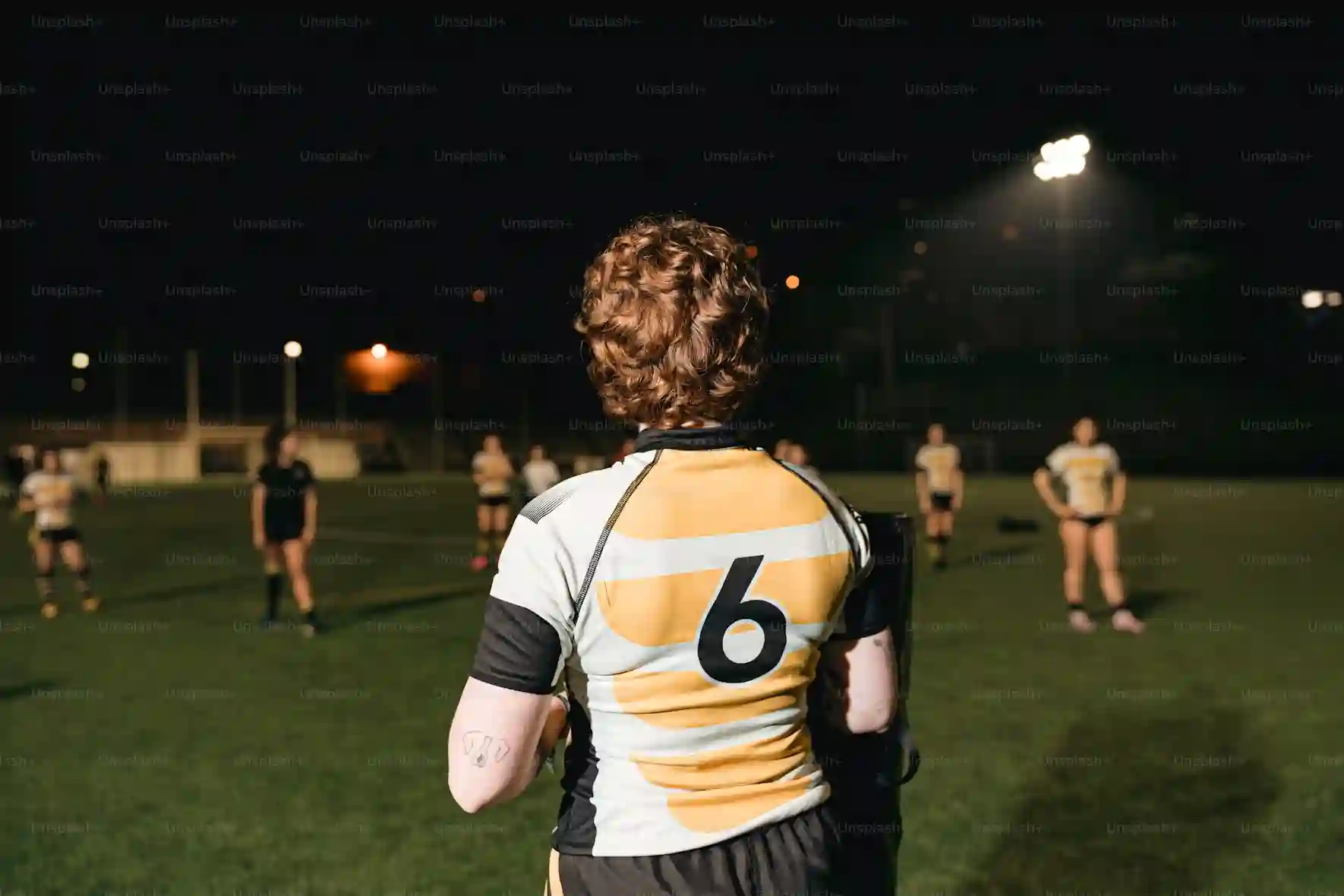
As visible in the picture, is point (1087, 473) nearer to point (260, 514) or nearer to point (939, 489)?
point (939, 489)

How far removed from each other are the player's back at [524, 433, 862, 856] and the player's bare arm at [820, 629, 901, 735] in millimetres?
115

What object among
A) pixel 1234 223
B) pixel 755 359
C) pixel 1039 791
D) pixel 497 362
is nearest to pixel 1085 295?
pixel 1234 223

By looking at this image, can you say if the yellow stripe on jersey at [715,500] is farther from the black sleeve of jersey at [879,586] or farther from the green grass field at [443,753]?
the green grass field at [443,753]

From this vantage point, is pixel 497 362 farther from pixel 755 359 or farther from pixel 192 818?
pixel 755 359

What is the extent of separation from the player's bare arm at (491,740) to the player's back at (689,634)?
0.38 feet

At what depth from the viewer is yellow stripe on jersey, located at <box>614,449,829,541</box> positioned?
1.60 m

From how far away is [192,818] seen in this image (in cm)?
559

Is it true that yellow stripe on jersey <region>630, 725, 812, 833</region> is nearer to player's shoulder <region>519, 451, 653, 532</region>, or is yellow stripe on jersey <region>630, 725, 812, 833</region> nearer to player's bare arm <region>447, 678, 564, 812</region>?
player's bare arm <region>447, 678, 564, 812</region>

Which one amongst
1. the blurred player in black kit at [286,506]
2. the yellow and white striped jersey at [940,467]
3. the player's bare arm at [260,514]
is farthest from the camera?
the yellow and white striped jersey at [940,467]

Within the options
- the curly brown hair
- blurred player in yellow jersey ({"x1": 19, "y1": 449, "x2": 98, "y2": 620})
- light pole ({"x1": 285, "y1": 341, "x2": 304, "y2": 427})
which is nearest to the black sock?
Answer: blurred player in yellow jersey ({"x1": 19, "y1": 449, "x2": 98, "y2": 620})

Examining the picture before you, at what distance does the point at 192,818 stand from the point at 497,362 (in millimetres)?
55317

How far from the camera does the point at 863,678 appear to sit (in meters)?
1.82

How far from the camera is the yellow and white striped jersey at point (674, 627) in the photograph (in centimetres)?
158

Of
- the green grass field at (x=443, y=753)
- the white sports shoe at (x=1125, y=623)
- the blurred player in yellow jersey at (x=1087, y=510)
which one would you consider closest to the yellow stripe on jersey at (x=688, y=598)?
the green grass field at (x=443, y=753)
